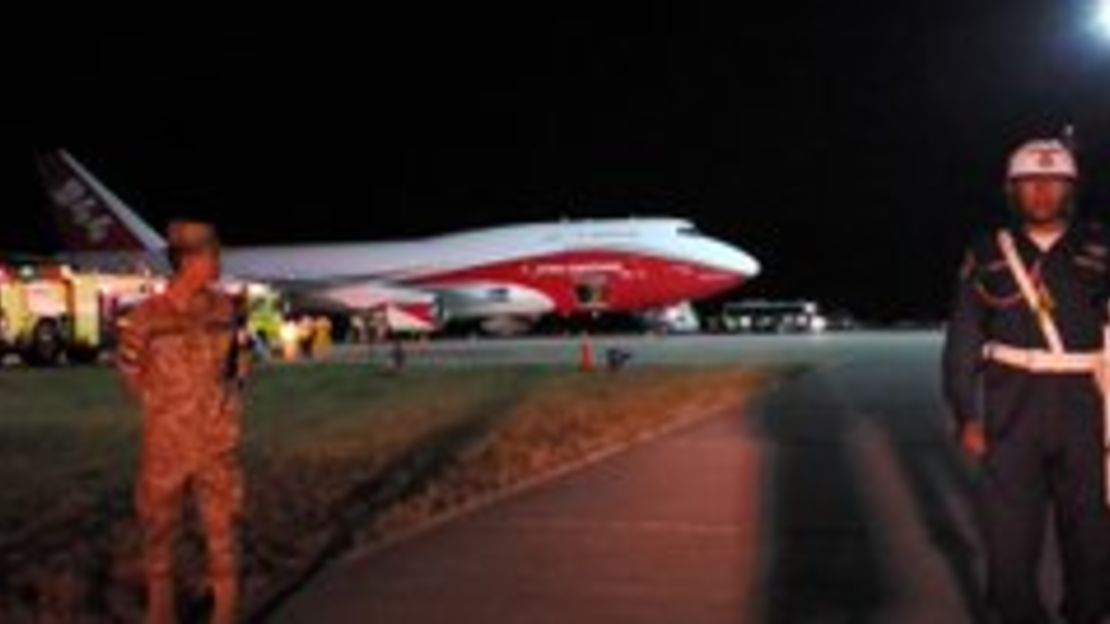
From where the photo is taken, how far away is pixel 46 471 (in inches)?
672

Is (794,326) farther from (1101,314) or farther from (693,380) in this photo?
(1101,314)

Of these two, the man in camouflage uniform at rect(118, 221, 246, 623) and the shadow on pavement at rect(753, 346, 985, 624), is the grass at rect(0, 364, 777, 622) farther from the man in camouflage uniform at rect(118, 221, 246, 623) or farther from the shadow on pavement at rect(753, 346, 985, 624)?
the shadow on pavement at rect(753, 346, 985, 624)

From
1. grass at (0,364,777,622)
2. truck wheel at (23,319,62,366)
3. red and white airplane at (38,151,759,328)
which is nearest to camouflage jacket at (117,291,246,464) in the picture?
grass at (0,364,777,622)

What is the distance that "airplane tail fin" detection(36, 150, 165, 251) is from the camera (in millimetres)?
71500

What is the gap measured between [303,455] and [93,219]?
5542 cm

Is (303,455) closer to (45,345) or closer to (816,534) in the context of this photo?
(816,534)

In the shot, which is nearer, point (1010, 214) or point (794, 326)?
point (1010, 214)

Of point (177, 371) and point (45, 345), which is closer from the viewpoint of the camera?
point (177, 371)

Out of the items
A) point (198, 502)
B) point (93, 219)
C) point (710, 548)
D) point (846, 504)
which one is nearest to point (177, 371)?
point (198, 502)

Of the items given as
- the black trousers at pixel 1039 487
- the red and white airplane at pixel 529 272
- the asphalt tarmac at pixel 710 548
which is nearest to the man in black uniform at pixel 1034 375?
the black trousers at pixel 1039 487

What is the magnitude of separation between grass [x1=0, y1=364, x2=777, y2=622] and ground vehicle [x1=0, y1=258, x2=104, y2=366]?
5.20 meters

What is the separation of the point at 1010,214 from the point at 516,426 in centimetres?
1448

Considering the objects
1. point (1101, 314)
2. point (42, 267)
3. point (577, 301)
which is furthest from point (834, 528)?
point (577, 301)

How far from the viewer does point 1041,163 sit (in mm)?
7152
